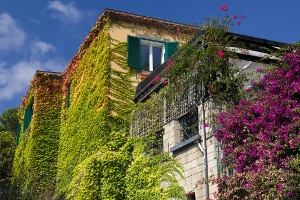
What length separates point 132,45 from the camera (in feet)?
58.6

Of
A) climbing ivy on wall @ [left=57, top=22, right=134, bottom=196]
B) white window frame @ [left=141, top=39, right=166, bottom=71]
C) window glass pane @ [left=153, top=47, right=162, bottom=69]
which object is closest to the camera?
climbing ivy on wall @ [left=57, top=22, right=134, bottom=196]

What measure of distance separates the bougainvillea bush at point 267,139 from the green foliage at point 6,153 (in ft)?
61.9

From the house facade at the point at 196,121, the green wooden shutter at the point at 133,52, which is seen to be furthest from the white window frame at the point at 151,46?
the house facade at the point at 196,121

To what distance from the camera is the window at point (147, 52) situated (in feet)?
58.0

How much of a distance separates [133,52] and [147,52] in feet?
2.48

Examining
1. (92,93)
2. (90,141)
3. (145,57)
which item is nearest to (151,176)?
(90,141)

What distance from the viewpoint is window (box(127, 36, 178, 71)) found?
17.7 m

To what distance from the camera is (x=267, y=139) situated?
9.96 metres

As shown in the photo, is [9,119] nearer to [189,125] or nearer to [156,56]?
[156,56]

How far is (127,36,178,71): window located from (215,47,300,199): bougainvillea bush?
22.9 ft

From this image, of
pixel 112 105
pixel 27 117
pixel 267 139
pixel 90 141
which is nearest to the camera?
pixel 267 139

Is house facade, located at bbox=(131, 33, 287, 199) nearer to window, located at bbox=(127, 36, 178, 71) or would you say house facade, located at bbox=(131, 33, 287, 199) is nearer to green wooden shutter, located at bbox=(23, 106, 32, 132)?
window, located at bbox=(127, 36, 178, 71)

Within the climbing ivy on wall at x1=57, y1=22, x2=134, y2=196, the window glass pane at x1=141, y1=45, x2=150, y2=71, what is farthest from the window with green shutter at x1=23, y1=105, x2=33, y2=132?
the window glass pane at x1=141, y1=45, x2=150, y2=71

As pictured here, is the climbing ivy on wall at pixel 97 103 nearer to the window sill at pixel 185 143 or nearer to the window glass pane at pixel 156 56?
the window glass pane at pixel 156 56
